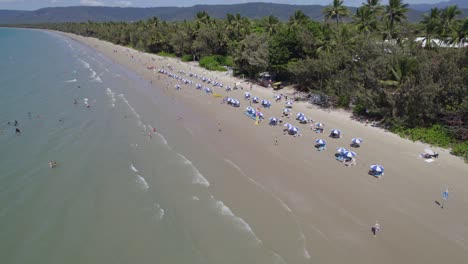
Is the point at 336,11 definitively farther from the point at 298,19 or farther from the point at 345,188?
the point at 345,188

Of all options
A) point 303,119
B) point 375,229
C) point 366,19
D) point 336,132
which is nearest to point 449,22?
point 366,19

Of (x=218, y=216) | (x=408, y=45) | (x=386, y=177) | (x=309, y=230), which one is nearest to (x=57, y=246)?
(x=218, y=216)

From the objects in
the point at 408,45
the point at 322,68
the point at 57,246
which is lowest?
A: the point at 57,246

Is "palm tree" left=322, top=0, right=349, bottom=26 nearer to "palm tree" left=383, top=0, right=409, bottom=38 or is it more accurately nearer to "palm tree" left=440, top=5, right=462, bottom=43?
"palm tree" left=383, top=0, right=409, bottom=38

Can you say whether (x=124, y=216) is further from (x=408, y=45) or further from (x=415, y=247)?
(x=408, y=45)

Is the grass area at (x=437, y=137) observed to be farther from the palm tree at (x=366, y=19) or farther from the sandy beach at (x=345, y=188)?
the palm tree at (x=366, y=19)

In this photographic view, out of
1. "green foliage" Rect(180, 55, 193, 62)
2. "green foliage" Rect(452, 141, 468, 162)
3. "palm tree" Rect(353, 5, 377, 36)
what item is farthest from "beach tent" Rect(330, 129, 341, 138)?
"green foliage" Rect(180, 55, 193, 62)

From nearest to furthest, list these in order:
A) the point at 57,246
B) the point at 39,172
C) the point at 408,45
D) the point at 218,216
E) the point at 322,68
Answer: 1. the point at 57,246
2. the point at 218,216
3. the point at 39,172
4. the point at 408,45
5. the point at 322,68
